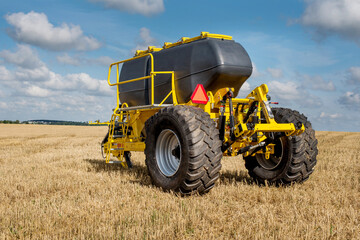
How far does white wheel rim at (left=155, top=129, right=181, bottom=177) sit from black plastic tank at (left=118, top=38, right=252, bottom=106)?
1.00 meters

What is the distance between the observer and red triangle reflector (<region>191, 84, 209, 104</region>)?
623 cm

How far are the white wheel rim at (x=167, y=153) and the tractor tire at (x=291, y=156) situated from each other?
68.4 inches

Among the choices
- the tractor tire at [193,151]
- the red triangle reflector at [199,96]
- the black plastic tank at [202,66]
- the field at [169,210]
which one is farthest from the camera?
the black plastic tank at [202,66]

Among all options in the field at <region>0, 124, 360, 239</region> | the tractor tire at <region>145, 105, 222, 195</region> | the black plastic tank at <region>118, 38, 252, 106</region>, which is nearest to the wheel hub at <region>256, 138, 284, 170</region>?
the field at <region>0, 124, 360, 239</region>

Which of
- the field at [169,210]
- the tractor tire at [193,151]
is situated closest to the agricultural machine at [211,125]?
the tractor tire at [193,151]

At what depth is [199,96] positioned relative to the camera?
20.6 feet

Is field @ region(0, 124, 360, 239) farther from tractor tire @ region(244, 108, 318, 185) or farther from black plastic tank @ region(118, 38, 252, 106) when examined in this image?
black plastic tank @ region(118, 38, 252, 106)

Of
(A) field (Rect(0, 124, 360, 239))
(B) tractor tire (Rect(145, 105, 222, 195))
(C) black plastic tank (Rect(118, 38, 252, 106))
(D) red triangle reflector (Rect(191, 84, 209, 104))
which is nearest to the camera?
(A) field (Rect(0, 124, 360, 239))

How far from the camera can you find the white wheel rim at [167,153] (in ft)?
20.7

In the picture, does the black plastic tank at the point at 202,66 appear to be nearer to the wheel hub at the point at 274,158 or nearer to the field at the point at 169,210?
the wheel hub at the point at 274,158

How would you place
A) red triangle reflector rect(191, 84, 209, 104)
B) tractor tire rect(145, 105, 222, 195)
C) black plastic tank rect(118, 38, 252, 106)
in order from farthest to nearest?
black plastic tank rect(118, 38, 252, 106), red triangle reflector rect(191, 84, 209, 104), tractor tire rect(145, 105, 222, 195)

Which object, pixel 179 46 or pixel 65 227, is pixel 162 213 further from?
pixel 179 46

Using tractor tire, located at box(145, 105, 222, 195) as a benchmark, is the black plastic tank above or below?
above

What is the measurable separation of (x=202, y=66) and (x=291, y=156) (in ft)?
7.41
